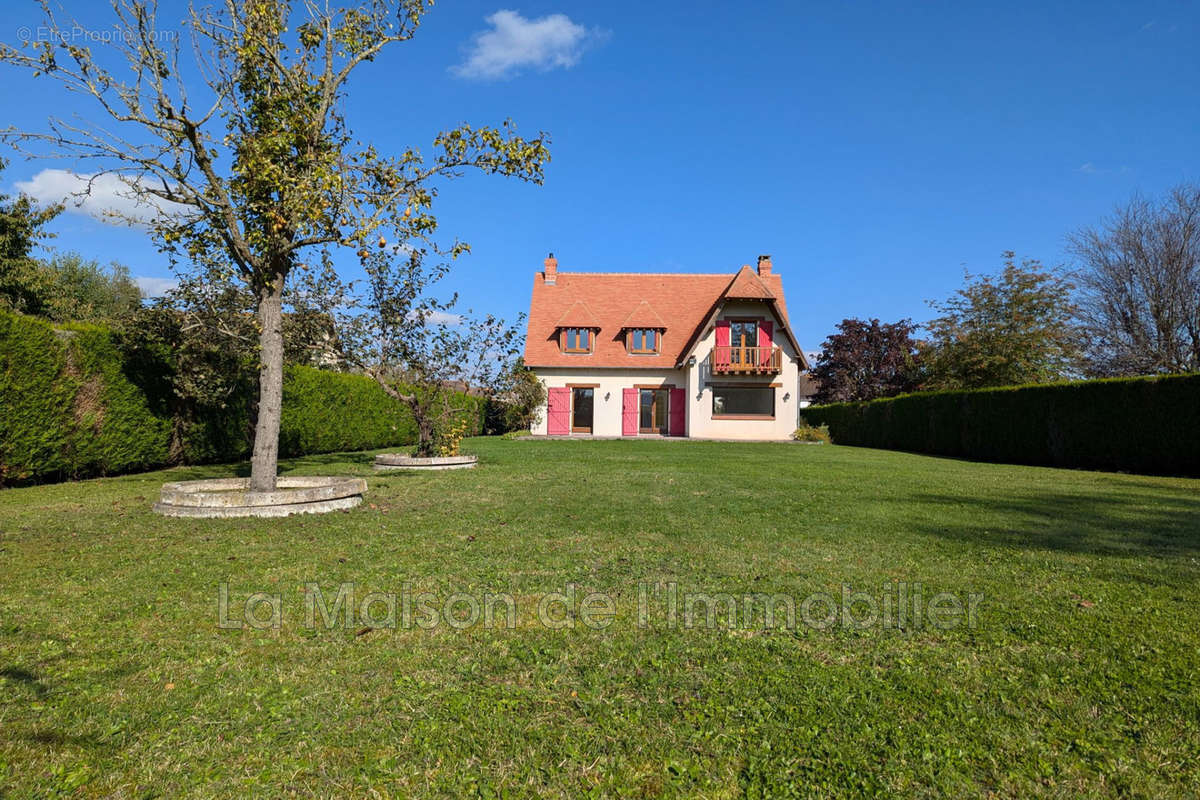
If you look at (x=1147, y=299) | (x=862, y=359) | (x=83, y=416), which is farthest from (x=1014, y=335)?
(x=83, y=416)

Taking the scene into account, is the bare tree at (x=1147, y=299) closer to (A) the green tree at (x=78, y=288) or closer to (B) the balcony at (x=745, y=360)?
(B) the balcony at (x=745, y=360)

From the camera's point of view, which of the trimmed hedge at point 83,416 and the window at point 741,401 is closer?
the trimmed hedge at point 83,416

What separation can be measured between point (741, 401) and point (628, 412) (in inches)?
211

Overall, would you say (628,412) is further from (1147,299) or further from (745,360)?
(1147,299)

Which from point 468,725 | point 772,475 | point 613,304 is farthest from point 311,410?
point 613,304

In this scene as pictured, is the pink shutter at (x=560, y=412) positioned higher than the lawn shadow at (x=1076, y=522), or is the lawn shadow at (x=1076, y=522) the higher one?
the pink shutter at (x=560, y=412)

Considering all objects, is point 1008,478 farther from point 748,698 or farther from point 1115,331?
point 1115,331

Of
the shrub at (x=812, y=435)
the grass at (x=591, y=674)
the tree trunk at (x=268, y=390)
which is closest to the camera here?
the grass at (x=591, y=674)

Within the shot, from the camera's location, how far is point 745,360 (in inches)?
1070

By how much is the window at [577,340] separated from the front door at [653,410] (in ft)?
11.6

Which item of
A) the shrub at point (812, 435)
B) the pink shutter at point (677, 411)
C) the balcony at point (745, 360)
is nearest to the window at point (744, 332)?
the balcony at point (745, 360)

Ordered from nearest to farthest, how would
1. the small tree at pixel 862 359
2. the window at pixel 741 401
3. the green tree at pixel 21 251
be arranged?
1. the green tree at pixel 21 251
2. the window at pixel 741 401
3. the small tree at pixel 862 359

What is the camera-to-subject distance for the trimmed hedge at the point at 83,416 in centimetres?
845

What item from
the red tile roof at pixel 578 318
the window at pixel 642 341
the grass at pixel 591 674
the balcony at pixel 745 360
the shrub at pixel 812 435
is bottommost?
the grass at pixel 591 674
